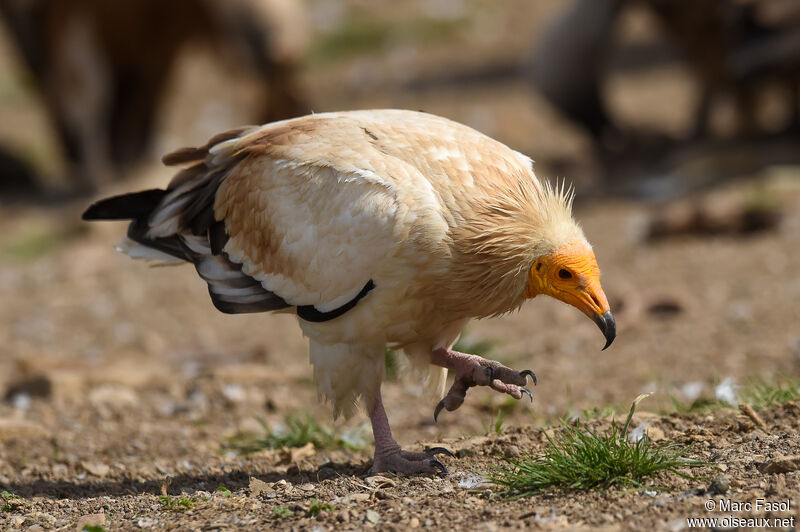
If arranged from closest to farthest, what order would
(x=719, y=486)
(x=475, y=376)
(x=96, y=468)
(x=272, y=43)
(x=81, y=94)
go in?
1. (x=719, y=486)
2. (x=475, y=376)
3. (x=96, y=468)
4. (x=272, y=43)
5. (x=81, y=94)

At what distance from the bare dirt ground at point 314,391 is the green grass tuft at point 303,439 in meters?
0.05

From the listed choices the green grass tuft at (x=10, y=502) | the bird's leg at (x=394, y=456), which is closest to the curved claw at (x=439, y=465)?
the bird's leg at (x=394, y=456)

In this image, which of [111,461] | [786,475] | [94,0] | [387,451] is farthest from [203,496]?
[94,0]

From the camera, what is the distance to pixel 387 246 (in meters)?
3.97

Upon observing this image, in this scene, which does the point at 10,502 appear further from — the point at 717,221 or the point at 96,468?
the point at 717,221

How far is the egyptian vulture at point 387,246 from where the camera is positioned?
4.01 metres

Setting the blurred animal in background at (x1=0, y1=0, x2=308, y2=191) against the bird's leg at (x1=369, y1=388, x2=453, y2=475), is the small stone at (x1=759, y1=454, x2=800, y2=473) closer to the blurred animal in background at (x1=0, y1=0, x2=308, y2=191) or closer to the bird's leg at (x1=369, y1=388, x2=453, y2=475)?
the bird's leg at (x1=369, y1=388, x2=453, y2=475)

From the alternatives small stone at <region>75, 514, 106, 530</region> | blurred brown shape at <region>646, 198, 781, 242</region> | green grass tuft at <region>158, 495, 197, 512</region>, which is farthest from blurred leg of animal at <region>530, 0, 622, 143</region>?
small stone at <region>75, 514, 106, 530</region>

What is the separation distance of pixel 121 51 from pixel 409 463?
1074 cm

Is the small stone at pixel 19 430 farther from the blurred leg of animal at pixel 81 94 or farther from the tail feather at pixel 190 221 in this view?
the blurred leg of animal at pixel 81 94

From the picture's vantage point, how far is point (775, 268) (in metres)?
8.15

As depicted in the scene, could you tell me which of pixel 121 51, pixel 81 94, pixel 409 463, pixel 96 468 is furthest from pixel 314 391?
pixel 121 51

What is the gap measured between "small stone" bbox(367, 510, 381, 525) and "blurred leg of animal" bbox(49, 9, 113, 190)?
10408 millimetres

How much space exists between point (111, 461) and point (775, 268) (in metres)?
5.59
